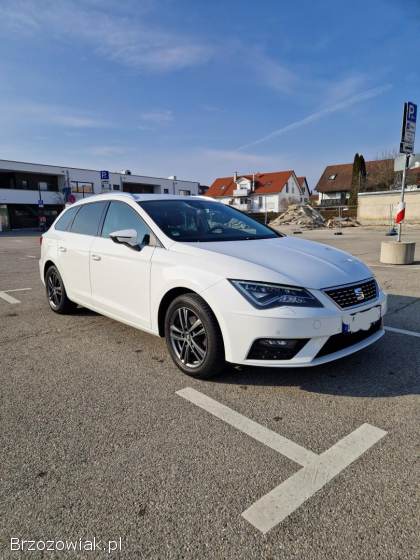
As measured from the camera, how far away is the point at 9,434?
99.3 inches

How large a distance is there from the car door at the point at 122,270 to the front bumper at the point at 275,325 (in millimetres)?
905

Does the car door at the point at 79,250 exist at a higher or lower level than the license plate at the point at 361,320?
higher

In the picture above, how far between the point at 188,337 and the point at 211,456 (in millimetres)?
1132

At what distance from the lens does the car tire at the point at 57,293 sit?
514 cm

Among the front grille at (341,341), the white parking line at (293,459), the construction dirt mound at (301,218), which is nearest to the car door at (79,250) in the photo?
the white parking line at (293,459)

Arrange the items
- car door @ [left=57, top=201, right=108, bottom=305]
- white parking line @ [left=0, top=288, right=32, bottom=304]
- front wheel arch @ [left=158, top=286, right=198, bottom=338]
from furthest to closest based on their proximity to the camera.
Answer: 1. white parking line @ [left=0, top=288, right=32, bottom=304]
2. car door @ [left=57, top=201, right=108, bottom=305]
3. front wheel arch @ [left=158, top=286, right=198, bottom=338]

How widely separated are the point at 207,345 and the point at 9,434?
1502mm

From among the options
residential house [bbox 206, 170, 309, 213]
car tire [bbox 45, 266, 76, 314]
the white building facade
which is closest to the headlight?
car tire [bbox 45, 266, 76, 314]

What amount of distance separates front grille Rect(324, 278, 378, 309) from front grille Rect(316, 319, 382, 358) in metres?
0.23

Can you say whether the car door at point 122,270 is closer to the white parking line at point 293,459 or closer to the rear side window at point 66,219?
the rear side window at point 66,219

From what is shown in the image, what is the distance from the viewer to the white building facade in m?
44.2

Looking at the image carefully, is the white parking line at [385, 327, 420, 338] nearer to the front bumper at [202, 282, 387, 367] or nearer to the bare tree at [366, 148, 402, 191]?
the front bumper at [202, 282, 387, 367]

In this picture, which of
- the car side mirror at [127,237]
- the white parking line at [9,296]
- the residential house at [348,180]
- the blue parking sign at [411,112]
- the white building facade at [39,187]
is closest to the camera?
the car side mirror at [127,237]

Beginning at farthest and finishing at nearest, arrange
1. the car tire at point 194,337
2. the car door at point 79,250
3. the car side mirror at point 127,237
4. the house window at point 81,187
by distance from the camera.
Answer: the house window at point 81,187, the car door at point 79,250, the car side mirror at point 127,237, the car tire at point 194,337
